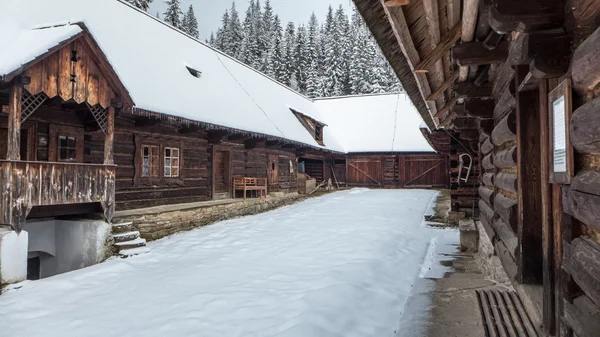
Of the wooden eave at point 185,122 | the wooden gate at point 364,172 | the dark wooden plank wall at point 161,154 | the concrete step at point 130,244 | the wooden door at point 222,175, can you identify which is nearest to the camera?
the concrete step at point 130,244

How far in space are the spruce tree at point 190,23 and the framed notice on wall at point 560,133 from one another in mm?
54198

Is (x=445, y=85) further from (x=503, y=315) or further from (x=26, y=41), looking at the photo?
(x=26, y=41)

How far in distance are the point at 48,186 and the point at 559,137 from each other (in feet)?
25.8

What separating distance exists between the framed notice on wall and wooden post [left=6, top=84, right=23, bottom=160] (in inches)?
301

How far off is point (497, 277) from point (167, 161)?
9.44m

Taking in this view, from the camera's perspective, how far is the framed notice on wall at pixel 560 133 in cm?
225

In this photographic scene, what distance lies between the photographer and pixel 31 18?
848 cm

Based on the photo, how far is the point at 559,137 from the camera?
248 centimetres

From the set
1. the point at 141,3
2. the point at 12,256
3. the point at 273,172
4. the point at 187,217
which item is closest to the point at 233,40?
the point at 141,3

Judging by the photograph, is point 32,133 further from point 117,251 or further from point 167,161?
point 167,161

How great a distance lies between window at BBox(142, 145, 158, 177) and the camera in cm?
1083

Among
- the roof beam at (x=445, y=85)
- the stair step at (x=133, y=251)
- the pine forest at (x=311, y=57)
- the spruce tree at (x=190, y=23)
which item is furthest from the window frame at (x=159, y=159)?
the spruce tree at (x=190, y=23)

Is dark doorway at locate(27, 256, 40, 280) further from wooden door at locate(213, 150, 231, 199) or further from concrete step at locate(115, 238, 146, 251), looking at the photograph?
wooden door at locate(213, 150, 231, 199)

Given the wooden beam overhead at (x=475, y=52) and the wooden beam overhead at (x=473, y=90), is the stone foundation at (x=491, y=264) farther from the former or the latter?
the wooden beam overhead at (x=475, y=52)
